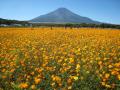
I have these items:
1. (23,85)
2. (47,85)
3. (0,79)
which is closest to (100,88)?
(47,85)

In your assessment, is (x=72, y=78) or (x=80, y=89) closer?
(x=80, y=89)

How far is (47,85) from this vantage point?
19.6 feet

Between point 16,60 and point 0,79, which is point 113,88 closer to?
point 0,79

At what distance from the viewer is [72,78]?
240 inches

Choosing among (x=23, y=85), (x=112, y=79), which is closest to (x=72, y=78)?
(x=112, y=79)

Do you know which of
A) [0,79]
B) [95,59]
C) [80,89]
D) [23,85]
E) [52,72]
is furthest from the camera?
[95,59]

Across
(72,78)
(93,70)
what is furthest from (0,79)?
(93,70)

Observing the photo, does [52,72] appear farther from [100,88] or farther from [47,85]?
[100,88]

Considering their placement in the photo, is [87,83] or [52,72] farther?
[52,72]

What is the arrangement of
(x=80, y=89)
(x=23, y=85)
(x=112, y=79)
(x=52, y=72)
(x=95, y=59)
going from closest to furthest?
(x=23, y=85) → (x=80, y=89) → (x=112, y=79) → (x=52, y=72) → (x=95, y=59)

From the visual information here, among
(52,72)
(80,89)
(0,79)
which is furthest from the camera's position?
(52,72)

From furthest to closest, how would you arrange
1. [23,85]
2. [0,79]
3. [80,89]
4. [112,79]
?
1. [0,79]
2. [112,79]
3. [80,89]
4. [23,85]

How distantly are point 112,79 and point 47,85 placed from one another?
150 centimetres

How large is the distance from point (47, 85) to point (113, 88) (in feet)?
4.80
